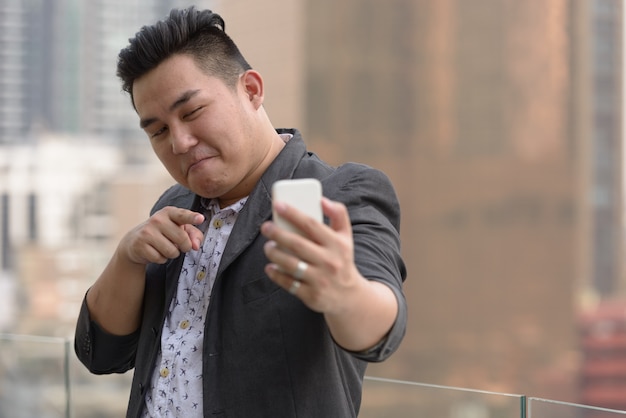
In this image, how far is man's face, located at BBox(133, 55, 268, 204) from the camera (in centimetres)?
91

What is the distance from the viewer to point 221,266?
0.90 meters

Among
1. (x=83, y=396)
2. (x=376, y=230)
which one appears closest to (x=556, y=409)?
(x=376, y=230)

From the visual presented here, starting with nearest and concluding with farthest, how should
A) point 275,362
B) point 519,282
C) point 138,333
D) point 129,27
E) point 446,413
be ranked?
point 275,362, point 138,333, point 446,413, point 519,282, point 129,27

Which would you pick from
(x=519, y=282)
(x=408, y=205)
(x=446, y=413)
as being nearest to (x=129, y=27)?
(x=408, y=205)

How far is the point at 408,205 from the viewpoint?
30734mm

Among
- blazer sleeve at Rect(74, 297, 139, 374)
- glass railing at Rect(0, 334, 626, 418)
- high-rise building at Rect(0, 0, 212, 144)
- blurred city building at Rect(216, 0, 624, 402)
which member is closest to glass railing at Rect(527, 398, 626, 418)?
glass railing at Rect(0, 334, 626, 418)

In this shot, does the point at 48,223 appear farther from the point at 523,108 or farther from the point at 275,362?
the point at 275,362

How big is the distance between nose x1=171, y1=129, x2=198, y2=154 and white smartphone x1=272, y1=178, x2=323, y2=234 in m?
0.22

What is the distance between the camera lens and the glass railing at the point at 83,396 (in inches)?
49.2

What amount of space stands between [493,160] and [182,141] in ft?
99.3

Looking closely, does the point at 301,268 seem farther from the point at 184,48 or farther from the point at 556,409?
the point at 556,409

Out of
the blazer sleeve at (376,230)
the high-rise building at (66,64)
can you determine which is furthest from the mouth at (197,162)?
the high-rise building at (66,64)

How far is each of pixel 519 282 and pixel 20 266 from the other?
15.3m

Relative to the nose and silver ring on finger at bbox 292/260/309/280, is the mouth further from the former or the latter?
silver ring on finger at bbox 292/260/309/280
